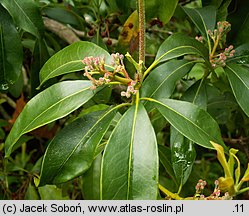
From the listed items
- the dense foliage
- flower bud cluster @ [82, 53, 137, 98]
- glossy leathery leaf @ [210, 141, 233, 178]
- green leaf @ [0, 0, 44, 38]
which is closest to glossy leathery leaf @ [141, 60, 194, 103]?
the dense foliage

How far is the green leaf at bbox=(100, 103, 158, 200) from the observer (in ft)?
2.65

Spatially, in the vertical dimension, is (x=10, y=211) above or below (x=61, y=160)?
below

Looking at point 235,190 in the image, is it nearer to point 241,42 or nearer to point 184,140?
point 184,140

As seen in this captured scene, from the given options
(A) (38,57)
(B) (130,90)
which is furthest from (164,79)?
(A) (38,57)

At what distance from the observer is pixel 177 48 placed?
1022 mm

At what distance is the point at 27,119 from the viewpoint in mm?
935

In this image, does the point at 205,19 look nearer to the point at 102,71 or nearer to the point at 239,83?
the point at 239,83

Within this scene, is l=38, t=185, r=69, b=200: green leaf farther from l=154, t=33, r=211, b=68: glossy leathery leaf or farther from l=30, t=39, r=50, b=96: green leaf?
l=154, t=33, r=211, b=68: glossy leathery leaf

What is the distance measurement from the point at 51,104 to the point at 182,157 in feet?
1.00

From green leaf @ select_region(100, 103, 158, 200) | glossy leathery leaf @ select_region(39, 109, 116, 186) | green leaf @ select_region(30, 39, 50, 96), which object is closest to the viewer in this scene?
green leaf @ select_region(100, 103, 158, 200)

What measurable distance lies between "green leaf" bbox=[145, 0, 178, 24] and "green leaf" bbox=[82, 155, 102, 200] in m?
0.39

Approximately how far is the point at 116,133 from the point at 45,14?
2.31 ft

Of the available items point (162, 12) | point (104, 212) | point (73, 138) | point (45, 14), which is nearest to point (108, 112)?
point (73, 138)

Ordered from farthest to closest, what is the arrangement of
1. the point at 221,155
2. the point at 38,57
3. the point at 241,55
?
the point at 38,57 → the point at 241,55 → the point at 221,155
